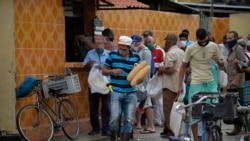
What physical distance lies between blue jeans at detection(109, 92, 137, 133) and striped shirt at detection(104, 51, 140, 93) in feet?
0.32

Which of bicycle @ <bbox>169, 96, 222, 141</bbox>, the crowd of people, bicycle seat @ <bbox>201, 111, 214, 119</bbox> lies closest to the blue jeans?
the crowd of people

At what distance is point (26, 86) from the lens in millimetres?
11555

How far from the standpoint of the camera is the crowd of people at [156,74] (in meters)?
10.7

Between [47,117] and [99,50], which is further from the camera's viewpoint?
[99,50]

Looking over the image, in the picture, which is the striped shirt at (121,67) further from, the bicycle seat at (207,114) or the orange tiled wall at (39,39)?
the bicycle seat at (207,114)

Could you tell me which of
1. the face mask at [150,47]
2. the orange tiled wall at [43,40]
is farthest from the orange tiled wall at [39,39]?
the face mask at [150,47]

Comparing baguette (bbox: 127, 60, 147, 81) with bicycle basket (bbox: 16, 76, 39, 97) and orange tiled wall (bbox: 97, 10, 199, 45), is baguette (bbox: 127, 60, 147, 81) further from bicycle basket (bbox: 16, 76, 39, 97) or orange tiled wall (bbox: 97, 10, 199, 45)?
orange tiled wall (bbox: 97, 10, 199, 45)

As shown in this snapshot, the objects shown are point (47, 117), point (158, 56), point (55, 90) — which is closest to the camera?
point (47, 117)

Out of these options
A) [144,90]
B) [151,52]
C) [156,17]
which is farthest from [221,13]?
[144,90]

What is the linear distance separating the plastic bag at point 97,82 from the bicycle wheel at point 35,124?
46.7 inches

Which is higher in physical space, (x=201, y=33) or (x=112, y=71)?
(x=201, y=33)

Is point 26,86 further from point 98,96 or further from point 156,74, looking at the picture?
point 156,74

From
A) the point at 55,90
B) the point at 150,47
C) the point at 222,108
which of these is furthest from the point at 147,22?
the point at 222,108

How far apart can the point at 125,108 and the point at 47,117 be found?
6.08ft
